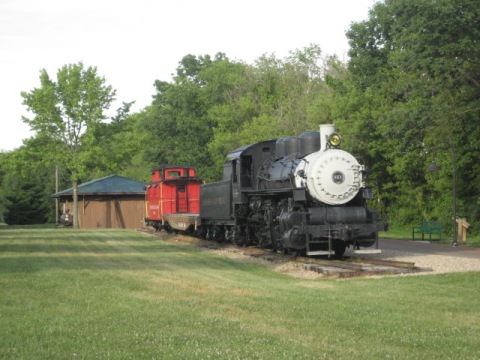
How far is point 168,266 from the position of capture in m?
20.0

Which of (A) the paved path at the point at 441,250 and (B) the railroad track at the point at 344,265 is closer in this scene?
(B) the railroad track at the point at 344,265

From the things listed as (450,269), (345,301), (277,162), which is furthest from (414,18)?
(345,301)

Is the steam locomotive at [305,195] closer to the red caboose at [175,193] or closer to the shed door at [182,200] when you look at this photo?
the red caboose at [175,193]

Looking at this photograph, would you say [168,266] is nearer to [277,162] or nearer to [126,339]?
[277,162]

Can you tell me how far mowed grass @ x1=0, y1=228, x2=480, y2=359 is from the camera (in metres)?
8.59

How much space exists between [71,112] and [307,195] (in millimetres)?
41974

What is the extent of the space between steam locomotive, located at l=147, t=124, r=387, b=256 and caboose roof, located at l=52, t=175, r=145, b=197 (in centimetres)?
3503

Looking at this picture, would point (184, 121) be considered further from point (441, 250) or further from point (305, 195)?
point (305, 195)

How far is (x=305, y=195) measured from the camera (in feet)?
68.9

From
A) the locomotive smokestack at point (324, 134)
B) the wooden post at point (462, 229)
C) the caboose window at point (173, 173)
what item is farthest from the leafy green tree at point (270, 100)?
the locomotive smokestack at point (324, 134)

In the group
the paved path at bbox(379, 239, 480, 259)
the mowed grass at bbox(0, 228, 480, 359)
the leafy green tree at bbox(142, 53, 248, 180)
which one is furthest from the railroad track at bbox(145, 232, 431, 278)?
the leafy green tree at bbox(142, 53, 248, 180)

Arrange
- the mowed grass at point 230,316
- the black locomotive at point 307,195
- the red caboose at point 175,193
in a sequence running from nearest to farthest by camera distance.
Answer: the mowed grass at point 230,316, the black locomotive at point 307,195, the red caboose at point 175,193

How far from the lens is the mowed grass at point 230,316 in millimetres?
8586

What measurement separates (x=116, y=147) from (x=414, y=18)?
37.6 m
